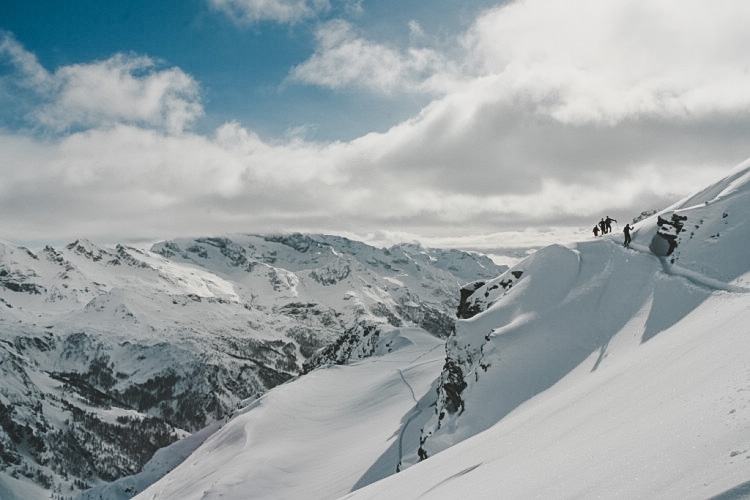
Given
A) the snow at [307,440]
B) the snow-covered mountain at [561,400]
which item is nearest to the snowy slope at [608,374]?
the snow-covered mountain at [561,400]

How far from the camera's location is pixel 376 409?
68.0 m

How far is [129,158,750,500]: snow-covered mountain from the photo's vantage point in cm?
925

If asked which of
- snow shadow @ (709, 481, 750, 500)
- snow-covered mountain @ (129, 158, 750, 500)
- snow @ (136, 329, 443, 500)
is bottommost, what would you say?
snow @ (136, 329, 443, 500)

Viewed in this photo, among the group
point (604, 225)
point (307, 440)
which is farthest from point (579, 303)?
point (307, 440)

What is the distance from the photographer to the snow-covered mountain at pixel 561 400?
9.25 m

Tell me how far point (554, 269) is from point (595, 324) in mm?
8733

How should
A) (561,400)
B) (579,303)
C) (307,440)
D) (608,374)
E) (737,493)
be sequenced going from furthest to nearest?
(307,440), (579,303), (608,374), (561,400), (737,493)

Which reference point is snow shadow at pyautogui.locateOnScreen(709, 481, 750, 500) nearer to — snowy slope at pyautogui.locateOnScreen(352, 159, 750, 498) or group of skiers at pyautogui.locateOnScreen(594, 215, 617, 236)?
snowy slope at pyautogui.locateOnScreen(352, 159, 750, 498)

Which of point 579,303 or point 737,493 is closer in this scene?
point 737,493

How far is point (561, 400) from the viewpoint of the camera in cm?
2242

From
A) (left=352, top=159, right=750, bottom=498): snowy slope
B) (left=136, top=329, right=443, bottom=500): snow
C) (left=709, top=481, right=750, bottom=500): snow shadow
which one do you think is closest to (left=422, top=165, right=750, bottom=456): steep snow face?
(left=352, top=159, right=750, bottom=498): snowy slope

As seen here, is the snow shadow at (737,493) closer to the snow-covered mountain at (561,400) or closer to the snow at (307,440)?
the snow-covered mountain at (561,400)

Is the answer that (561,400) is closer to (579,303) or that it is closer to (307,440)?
(579,303)

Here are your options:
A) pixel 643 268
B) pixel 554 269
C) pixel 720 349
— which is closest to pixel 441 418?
pixel 554 269
